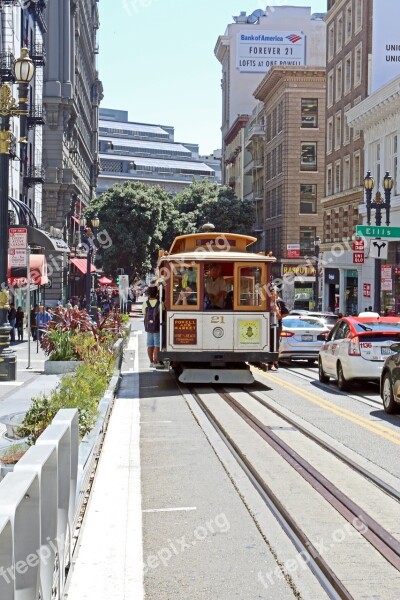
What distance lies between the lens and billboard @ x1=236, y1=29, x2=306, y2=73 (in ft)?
382

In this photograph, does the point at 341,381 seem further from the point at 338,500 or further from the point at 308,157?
the point at 308,157

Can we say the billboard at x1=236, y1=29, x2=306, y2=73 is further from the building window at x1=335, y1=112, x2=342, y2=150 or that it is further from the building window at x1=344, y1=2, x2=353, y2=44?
the building window at x1=344, y1=2, x2=353, y2=44

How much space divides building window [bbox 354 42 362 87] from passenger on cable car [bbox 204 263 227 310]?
→ 1495 inches

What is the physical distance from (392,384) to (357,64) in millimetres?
43134

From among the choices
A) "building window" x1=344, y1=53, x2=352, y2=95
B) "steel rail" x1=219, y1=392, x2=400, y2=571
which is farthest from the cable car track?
"building window" x1=344, y1=53, x2=352, y2=95

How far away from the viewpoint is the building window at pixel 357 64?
178 ft

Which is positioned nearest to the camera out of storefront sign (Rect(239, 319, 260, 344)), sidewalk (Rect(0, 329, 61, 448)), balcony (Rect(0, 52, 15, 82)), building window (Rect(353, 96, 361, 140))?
sidewalk (Rect(0, 329, 61, 448))

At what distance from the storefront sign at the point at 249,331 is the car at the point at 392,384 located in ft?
13.4

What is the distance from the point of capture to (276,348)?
19.5 m

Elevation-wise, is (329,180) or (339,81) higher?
(339,81)

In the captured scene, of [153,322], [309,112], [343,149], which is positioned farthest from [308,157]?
[153,322]

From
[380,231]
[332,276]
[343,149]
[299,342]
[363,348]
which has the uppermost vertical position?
[343,149]

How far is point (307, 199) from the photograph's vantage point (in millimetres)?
74500

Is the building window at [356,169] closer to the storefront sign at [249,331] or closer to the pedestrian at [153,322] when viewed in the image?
the pedestrian at [153,322]
